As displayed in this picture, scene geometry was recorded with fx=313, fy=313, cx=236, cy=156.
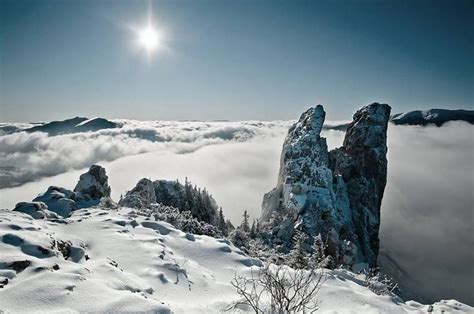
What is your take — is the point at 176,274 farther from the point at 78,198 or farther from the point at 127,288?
the point at 78,198

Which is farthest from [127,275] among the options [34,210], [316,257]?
[34,210]

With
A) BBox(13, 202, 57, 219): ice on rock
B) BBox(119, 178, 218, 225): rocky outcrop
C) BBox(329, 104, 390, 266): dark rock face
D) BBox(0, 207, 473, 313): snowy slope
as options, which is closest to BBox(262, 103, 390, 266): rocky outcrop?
BBox(329, 104, 390, 266): dark rock face

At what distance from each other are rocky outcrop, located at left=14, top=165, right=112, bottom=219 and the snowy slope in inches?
277

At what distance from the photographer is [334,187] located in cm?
8462

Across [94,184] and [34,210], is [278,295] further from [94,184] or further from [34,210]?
[94,184]

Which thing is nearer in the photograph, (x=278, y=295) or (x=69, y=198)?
(x=278, y=295)

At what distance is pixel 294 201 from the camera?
70.7 meters

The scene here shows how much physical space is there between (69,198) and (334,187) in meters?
66.2

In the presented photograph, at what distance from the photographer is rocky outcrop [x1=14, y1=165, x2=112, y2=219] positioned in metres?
26.6

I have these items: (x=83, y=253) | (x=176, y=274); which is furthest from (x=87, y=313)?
(x=83, y=253)

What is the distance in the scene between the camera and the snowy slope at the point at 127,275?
8797 mm

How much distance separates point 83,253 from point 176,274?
466 centimetres

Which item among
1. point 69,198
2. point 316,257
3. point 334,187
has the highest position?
point 69,198

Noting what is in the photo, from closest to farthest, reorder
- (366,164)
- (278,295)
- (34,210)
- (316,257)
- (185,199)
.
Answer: (278,295) → (316,257) → (34,210) → (185,199) → (366,164)
